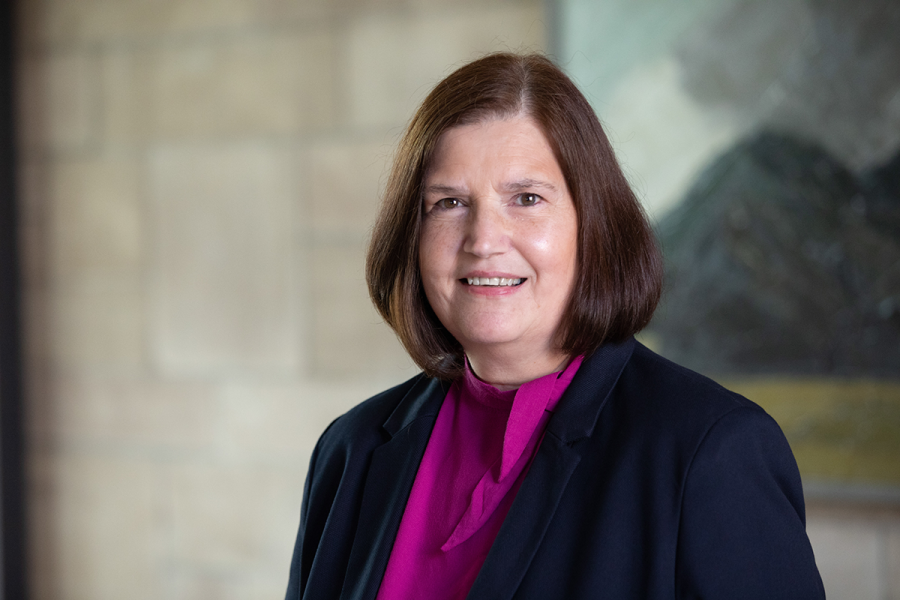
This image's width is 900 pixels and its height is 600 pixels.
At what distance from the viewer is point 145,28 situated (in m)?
3.26

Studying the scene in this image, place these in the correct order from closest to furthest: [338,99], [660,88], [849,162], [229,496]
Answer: [849,162], [660,88], [338,99], [229,496]

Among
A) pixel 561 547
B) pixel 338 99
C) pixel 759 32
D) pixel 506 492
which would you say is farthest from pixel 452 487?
pixel 338 99

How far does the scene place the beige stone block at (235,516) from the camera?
3.08m

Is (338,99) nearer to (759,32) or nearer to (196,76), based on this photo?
(196,76)

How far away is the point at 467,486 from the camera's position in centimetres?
134

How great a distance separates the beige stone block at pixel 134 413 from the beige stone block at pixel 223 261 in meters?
0.12

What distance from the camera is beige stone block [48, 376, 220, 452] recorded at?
3227 millimetres

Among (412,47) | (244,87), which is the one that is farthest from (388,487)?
(244,87)

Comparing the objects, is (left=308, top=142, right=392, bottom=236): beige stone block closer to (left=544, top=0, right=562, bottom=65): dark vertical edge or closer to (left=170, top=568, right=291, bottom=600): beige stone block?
(left=544, top=0, right=562, bottom=65): dark vertical edge

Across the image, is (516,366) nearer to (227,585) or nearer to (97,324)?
(227,585)

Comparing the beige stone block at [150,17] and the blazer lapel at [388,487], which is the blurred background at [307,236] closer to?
the beige stone block at [150,17]

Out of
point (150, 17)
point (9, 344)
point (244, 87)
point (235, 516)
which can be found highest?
point (150, 17)

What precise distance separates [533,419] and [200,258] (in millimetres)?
2282

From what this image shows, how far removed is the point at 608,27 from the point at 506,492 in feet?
6.03
